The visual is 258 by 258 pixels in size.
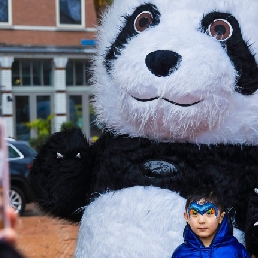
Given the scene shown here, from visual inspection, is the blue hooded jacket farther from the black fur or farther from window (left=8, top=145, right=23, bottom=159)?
window (left=8, top=145, right=23, bottom=159)

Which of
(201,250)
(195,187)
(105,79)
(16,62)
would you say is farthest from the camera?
(16,62)

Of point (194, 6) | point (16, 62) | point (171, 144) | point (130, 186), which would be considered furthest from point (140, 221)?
point (16, 62)

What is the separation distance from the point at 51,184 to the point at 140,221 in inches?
27.0

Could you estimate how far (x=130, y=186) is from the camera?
3.34 m

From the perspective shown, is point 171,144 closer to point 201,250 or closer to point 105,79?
point 105,79

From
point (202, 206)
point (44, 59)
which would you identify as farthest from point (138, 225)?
point (44, 59)

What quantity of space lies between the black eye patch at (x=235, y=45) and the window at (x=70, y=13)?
656 inches

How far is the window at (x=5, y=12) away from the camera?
18767 mm

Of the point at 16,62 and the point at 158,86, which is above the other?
the point at 16,62

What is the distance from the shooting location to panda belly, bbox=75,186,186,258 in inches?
125

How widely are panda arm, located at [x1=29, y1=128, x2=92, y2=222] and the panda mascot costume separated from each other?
158 millimetres

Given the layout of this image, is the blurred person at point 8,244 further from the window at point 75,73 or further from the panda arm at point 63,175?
the window at point 75,73

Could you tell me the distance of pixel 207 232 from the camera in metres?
2.78

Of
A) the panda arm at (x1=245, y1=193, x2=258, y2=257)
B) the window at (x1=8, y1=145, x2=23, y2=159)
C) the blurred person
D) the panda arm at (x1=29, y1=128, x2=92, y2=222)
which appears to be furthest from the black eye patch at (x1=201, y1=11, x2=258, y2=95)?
the window at (x1=8, y1=145, x2=23, y2=159)
